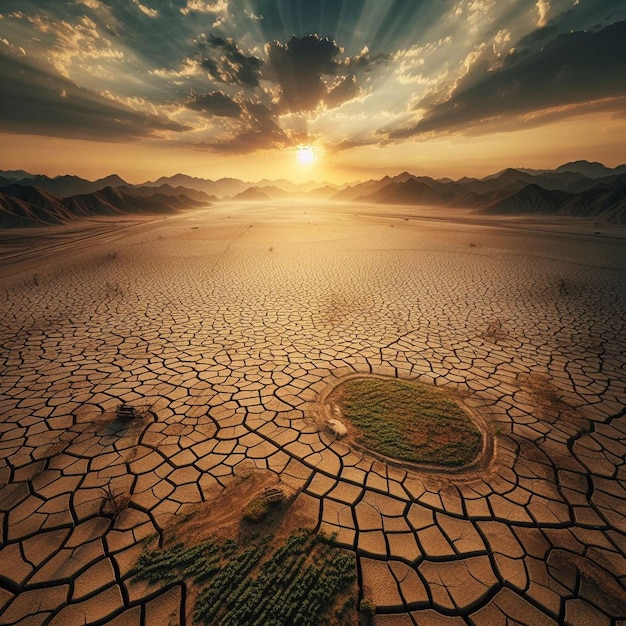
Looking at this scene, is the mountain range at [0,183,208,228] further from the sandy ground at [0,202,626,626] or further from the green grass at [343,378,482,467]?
the green grass at [343,378,482,467]

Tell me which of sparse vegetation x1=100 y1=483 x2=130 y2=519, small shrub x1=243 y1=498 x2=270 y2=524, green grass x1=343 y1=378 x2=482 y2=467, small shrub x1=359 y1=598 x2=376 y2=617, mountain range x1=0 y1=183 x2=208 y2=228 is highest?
mountain range x1=0 y1=183 x2=208 y2=228

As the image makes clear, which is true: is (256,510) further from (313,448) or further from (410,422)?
(410,422)

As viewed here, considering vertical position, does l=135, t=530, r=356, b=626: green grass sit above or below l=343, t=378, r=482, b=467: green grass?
above

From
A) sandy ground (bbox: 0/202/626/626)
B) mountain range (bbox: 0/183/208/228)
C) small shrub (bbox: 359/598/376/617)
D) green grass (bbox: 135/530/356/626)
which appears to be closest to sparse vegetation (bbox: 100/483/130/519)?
sandy ground (bbox: 0/202/626/626)

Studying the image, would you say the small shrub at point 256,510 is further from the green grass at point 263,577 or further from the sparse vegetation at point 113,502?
the sparse vegetation at point 113,502

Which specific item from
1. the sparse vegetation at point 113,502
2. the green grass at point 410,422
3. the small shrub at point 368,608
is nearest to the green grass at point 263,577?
the small shrub at point 368,608

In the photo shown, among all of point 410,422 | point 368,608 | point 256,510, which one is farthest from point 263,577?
point 410,422

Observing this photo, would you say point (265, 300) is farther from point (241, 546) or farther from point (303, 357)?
point (241, 546)
